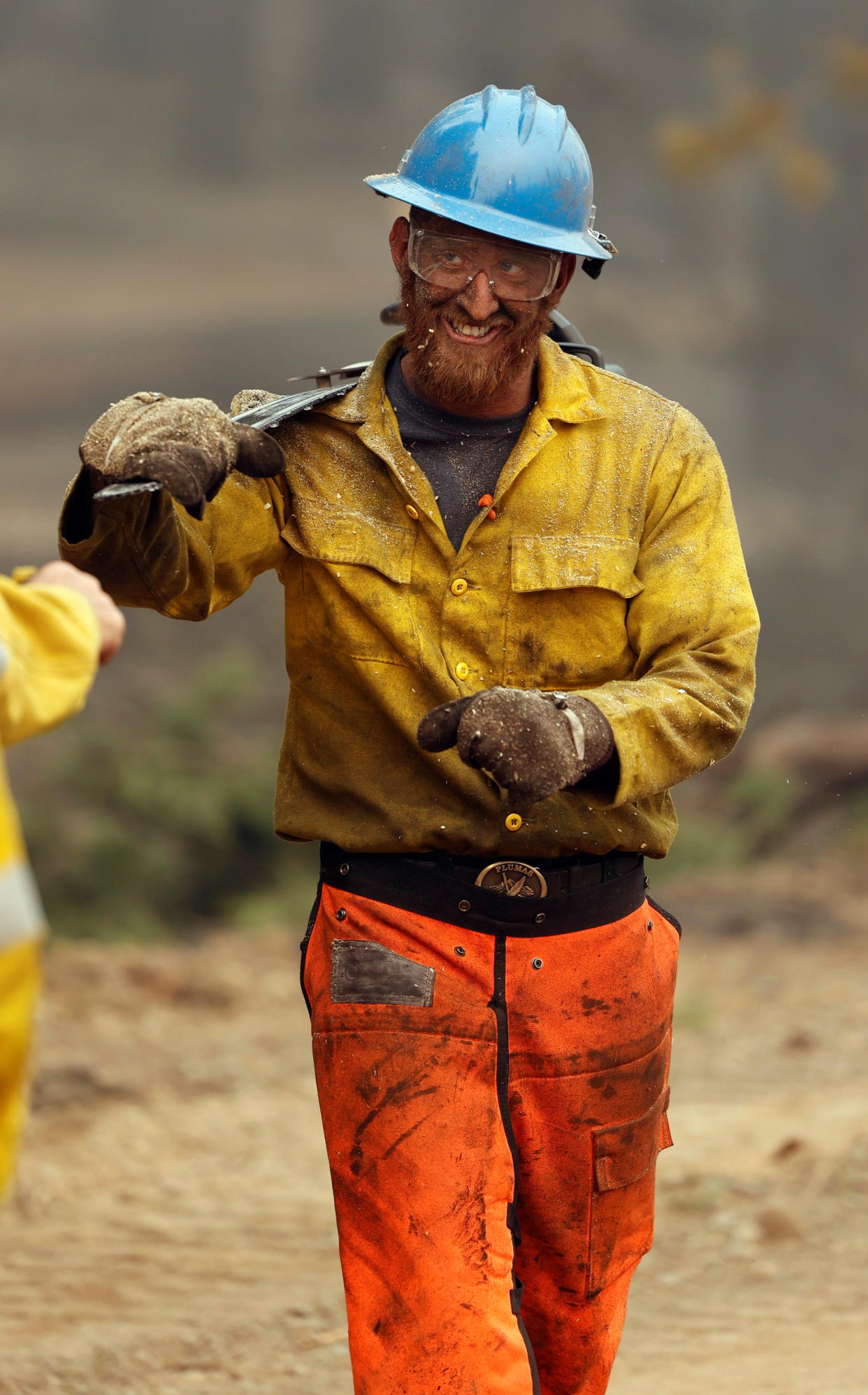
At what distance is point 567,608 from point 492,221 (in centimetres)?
68

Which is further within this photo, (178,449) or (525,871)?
(525,871)

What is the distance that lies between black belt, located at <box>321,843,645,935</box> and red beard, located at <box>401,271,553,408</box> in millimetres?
822

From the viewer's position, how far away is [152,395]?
2.91m

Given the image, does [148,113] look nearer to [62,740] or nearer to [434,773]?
[62,740]

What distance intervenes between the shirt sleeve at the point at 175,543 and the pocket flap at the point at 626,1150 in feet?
3.82

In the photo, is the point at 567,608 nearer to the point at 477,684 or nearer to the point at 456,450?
the point at 477,684

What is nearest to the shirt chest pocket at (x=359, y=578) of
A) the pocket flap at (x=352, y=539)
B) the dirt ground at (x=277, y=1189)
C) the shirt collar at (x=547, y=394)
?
the pocket flap at (x=352, y=539)

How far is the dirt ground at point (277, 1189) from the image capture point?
439cm

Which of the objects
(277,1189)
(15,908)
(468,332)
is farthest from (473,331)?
(277,1189)

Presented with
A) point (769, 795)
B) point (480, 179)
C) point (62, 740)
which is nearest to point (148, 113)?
point (62, 740)

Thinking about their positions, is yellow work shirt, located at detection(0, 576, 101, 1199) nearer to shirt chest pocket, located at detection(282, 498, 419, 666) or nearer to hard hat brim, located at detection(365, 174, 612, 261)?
shirt chest pocket, located at detection(282, 498, 419, 666)

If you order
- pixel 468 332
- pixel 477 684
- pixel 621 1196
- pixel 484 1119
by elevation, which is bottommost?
pixel 621 1196

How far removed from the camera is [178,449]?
264 cm

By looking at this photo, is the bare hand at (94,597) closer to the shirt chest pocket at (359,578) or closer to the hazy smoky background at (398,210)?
the shirt chest pocket at (359,578)
